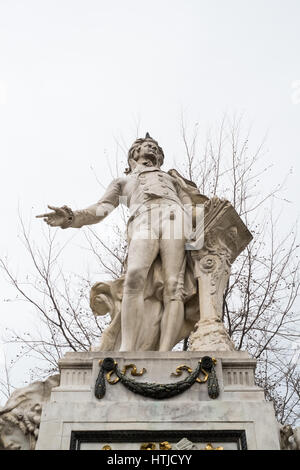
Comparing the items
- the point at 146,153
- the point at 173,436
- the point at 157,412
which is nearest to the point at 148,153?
the point at 146,153

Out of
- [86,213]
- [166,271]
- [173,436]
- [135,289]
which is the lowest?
[173,436]

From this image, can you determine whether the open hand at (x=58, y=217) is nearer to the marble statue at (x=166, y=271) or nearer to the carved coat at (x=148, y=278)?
the marble statue at (x=166, y=271)

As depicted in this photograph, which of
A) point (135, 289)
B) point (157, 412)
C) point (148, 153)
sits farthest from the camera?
point (148, 153)

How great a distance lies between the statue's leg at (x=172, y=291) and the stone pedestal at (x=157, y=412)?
771mm

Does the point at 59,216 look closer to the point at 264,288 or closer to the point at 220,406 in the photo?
the point at 220,406

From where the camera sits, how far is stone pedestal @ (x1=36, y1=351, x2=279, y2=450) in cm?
444

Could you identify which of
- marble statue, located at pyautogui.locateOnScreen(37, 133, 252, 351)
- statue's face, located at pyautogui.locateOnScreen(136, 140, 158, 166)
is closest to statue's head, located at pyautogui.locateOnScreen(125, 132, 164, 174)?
statue's face, located at pyautogui.locateOnScreen(136, 140, 158, 166)

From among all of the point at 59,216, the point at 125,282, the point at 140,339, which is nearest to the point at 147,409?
the point at 140,339

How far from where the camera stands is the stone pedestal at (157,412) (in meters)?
4.44

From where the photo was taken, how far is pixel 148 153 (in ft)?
26.9

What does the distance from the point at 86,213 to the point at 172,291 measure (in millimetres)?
1787

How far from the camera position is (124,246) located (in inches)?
516

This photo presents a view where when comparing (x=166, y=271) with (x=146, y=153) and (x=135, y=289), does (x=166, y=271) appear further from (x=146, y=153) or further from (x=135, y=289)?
(x=146, y=153)
